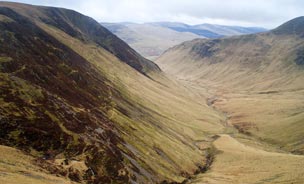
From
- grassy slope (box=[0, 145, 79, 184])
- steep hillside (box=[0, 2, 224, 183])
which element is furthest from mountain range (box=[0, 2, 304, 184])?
steep hillside (box=[0, 2, 224, 183])

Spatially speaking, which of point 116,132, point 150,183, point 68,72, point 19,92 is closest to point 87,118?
point 116,132

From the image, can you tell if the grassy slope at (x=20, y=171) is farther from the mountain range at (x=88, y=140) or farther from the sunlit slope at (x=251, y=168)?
the sunlit slope at (x=251, y=168)

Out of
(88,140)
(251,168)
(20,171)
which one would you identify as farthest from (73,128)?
(251,168)

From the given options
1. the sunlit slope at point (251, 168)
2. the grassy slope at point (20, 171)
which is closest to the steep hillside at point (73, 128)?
the grassy slope at point (20, 171)

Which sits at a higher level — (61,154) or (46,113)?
(46,113)

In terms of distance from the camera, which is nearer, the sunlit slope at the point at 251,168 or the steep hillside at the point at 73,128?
the steep hillside at the point at 73,128

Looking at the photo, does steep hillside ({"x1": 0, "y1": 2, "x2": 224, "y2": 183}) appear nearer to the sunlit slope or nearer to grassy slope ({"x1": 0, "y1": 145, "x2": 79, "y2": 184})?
grassy slope ({"x1": 0, "y1": 145, "x2": 79, "y2": 184})

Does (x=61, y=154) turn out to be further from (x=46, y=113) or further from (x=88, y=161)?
(x=46, y=113)

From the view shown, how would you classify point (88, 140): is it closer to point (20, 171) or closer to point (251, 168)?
point (20, 171)

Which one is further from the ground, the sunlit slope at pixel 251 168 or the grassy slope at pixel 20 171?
the grassy slope at pixel 20 171

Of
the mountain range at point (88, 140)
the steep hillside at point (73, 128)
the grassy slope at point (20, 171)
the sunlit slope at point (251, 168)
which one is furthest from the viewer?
the sunlit slope at point (251, 168)

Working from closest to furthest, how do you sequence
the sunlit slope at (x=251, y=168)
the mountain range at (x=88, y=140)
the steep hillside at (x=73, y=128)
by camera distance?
1. the mountain range at (x=88, y=140)
2. the steep hillside at (x=73, y=128)
3. the sunlit slope at (x=251, y=168)
